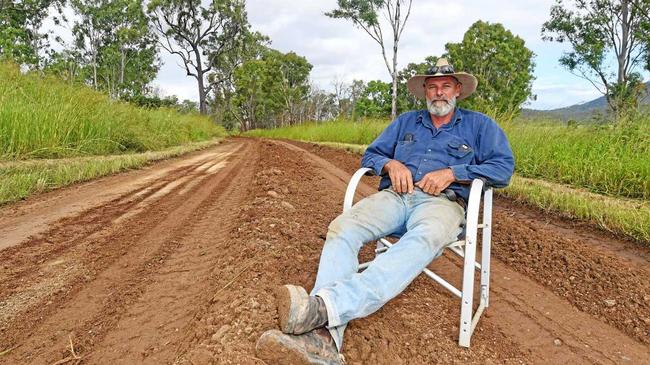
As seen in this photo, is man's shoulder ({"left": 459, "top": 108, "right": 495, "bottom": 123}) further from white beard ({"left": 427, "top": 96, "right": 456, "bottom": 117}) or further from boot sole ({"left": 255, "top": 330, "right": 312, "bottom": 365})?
boot sole ({"left": 255, "top": 330, "right": 312, "bottom": 365})

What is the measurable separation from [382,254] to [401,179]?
0.71 metres

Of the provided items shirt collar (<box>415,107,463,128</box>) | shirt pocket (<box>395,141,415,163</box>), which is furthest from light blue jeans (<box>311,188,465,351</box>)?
shirt collar (<box>415,107,463,128</box>)

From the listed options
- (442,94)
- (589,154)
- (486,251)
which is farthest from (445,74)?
(589,154)

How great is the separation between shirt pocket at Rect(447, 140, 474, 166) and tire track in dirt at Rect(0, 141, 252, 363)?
219cm

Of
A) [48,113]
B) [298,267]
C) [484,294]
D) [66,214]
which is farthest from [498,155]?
[48,113]

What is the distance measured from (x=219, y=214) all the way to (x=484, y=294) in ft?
9.27

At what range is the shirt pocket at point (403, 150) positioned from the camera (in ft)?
9.94

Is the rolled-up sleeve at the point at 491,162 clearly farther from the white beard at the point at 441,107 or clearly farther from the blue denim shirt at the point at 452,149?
the white beard at the point at 441,107

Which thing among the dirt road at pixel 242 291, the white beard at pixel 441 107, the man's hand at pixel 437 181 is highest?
the white beard at pixel 441 107

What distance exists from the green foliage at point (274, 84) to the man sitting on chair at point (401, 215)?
137ft

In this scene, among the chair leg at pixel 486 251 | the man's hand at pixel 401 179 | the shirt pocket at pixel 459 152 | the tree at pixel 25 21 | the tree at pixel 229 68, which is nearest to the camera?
the chair leg at pixel 486 251

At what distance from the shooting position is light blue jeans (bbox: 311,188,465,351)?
1.95 metres

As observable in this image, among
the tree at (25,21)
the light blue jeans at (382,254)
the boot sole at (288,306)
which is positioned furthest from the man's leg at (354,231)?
the tree at (25,21)

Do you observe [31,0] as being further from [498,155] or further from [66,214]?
[498,155]
